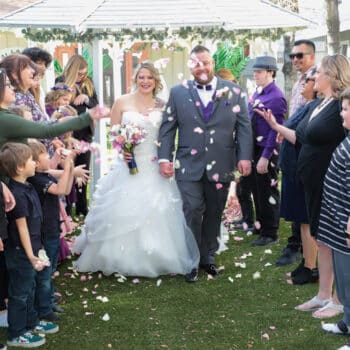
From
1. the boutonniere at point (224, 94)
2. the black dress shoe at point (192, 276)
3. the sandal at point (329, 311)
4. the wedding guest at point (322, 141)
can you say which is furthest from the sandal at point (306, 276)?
the boutonniere at point (224, 94)

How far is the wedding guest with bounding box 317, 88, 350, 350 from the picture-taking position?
3746 millimetres

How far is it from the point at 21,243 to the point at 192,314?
1500mm

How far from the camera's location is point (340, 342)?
4039 millimetres

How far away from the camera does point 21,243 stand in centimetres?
385

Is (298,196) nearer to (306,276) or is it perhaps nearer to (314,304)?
(306,276)

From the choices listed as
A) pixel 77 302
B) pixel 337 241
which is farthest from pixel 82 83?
pixel 337 241

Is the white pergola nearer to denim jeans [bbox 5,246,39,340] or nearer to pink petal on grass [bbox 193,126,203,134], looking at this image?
pink petal on grass [bbox 193,126,203,134]

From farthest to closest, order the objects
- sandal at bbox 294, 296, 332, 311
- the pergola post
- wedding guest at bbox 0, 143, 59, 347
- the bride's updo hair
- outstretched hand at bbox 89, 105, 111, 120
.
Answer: the pergola post → the bride's updo hair → sandal at bbox 294, 296, 332, 311 → wedding guest at bbox 0, 143, 59, 347 → outstretched hand at bbox 89, 105, 111, 120

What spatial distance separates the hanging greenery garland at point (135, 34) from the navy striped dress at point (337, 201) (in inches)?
161

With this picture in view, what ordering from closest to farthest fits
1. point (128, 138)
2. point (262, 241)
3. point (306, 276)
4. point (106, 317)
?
point (106, 317)
point (306, 276)
point (128, 138)
point (262, 241)

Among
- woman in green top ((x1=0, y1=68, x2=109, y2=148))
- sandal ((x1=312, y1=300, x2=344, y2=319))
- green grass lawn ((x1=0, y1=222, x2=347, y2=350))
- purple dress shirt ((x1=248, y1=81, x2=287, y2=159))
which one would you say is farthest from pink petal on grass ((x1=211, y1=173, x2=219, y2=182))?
woman in green top ((x1=0, y1=68, x2=109, y2=148))

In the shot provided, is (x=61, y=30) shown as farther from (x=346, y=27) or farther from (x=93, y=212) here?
(x=346, y=27)

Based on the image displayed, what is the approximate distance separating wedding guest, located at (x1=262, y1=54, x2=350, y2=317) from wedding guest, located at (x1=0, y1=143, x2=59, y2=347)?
199 cm

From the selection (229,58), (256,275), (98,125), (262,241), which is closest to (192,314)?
(256,275)
